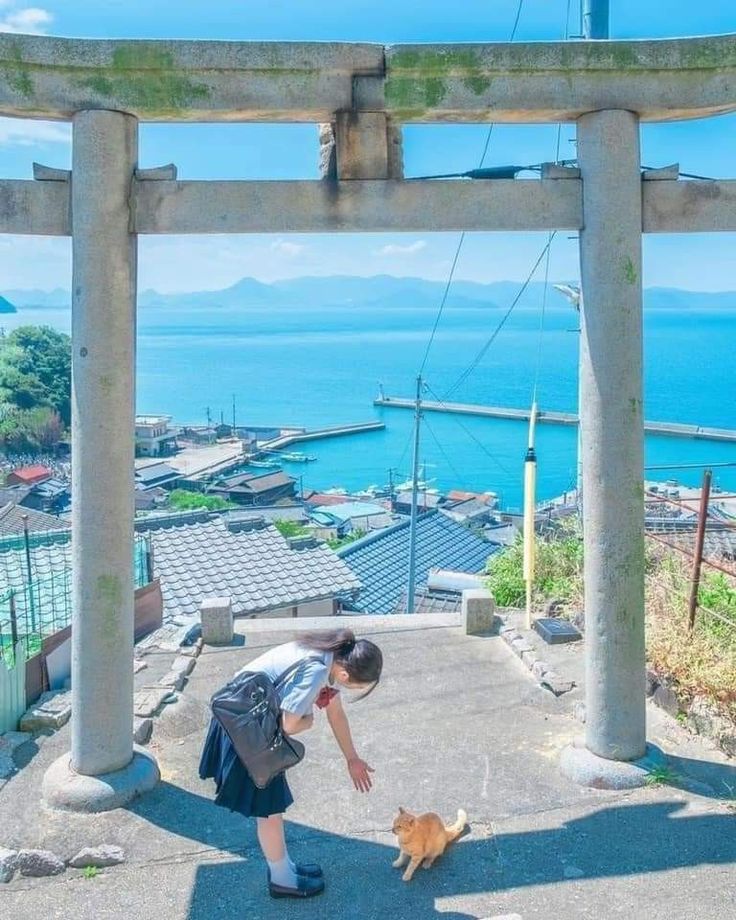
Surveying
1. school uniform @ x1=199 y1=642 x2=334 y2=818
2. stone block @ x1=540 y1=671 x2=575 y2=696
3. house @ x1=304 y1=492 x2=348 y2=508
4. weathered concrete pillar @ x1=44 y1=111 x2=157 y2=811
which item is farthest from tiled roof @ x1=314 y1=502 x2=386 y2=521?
school uniform @ x1=199 y1=642 x2=334 y2=818

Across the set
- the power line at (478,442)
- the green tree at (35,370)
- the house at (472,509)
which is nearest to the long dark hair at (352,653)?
the house at (472,509)

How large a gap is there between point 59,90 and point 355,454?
223 ft

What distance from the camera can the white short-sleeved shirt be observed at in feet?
11.7

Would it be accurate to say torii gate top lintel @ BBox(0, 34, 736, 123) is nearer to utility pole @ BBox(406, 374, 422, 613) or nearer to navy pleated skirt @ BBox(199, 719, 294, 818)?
navy pleated skirt @ BBox(199, 719, 294, 818)

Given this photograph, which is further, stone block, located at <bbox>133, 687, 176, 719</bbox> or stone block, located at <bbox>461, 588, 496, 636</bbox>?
stone block, located at <bbox>461, 588, 496, 636</bbox>

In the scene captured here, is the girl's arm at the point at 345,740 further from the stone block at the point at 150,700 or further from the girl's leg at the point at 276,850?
the stone block at the point at 150,700

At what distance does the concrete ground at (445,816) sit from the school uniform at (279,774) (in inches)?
22.5

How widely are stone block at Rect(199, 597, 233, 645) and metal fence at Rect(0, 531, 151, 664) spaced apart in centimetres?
73

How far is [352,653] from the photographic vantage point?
3.65 m

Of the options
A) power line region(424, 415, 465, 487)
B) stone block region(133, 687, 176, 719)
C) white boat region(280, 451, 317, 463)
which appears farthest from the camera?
white boat region(280, 451, 317, 463)

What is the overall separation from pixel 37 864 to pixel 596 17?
30.3 ft

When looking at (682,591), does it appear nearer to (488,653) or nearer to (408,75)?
(488,653)

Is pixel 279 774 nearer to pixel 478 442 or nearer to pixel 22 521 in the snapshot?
pixel 22 521

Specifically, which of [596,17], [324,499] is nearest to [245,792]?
[596,17]
